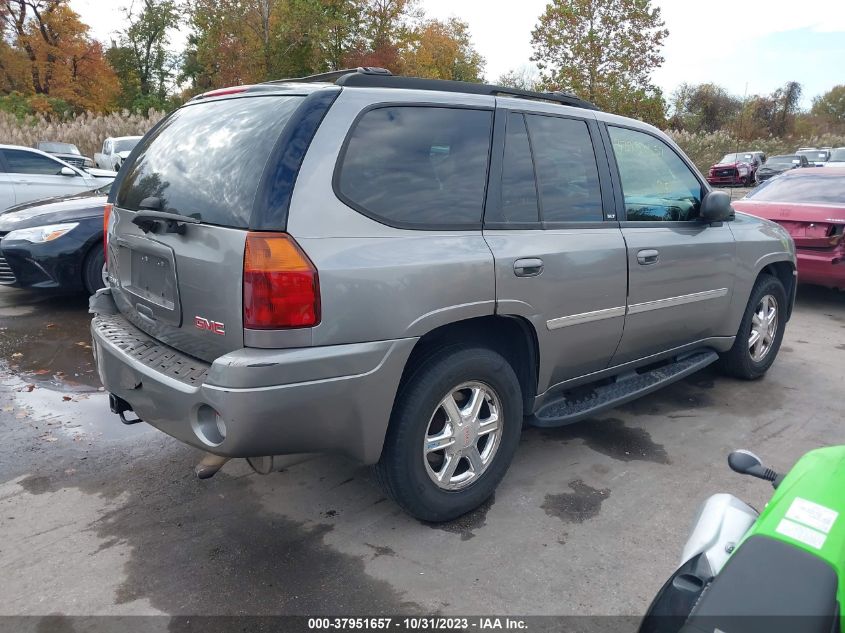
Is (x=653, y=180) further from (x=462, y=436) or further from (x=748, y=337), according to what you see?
(x=462, y=436)

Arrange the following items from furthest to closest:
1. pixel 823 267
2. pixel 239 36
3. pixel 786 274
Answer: pixel 239 36, pixel 823 267, pixel 786 274

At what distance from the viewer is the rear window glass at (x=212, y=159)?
8.43 ft

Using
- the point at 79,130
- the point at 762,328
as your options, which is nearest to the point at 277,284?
the point at 762,328

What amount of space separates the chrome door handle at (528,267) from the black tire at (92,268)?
4855 mm

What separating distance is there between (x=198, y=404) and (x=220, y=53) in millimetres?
24998

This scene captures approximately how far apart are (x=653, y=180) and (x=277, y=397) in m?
2.83

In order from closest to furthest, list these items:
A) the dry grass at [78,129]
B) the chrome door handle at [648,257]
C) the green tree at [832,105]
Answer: the chrome door handle at [648,257] < the dry grass at [78,129] < the green tree at [832,105]

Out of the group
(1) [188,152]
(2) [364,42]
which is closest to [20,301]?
(1) [188,152]

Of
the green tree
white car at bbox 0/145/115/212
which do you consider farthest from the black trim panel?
the green tree

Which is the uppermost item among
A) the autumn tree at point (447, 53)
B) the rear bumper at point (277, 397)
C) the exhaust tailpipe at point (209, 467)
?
the autumn tree at point (447, 53)

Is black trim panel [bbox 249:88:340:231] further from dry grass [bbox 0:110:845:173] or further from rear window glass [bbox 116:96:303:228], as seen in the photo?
dry grass [bbox 0:110:845:173]

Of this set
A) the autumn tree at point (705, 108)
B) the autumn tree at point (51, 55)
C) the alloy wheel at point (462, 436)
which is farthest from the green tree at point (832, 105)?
the alloy wheel at point (462, 436)

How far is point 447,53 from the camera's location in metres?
53.1

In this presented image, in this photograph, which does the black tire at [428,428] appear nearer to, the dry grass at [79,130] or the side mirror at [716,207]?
the side mirror at [716,207]
